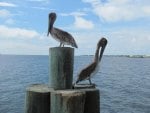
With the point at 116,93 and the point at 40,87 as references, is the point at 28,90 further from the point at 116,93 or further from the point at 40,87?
the point at 116,93

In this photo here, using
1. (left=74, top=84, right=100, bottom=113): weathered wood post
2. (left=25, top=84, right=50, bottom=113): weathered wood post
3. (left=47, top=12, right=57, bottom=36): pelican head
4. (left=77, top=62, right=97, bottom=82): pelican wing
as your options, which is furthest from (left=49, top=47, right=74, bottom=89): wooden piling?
(left=47, top=12, right=57, bottom=36): pelican head

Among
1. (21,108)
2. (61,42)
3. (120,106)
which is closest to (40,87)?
(61,42)

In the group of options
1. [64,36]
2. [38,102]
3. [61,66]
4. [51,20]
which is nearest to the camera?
[38,102]

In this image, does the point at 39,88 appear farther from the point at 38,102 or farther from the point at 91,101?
the point at 91,101

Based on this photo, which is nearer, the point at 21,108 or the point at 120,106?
the point at 21,108

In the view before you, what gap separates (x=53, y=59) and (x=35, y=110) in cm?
131

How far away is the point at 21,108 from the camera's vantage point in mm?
26844

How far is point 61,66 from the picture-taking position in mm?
9141

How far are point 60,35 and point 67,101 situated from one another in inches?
93.0

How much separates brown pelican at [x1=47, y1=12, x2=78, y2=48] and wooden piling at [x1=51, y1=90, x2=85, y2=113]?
74.5 inches

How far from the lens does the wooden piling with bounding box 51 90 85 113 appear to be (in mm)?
8344

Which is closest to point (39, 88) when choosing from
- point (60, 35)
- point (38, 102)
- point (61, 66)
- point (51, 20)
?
point (38, 102)

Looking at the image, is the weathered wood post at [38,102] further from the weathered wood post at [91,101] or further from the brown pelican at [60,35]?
the brown pelican at [60,35]

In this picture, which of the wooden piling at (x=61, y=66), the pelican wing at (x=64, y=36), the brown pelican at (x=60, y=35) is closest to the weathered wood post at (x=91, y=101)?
the wooden piling at (x=61, y=66)
